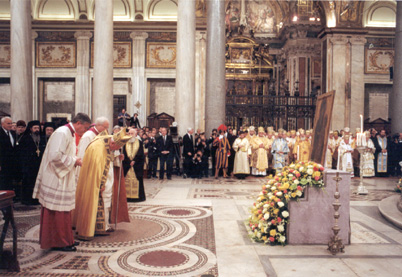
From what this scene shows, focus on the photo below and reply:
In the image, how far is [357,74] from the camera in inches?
755

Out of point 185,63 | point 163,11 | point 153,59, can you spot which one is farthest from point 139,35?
point 185,63

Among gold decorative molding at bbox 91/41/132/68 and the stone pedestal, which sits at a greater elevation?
gold decorative molding at bbox 91/41/132/68

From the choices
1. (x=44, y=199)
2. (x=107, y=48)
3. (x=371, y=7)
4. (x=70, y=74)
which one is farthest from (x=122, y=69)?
(x=44, y=199)

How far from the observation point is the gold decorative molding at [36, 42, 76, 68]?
19781 millimetres

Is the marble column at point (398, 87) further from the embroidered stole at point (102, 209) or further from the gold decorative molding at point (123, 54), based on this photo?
the embroidered stole at point (102, 209)

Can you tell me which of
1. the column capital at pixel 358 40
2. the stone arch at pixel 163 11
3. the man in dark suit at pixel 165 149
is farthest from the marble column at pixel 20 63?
the column capital at pixel 358 40

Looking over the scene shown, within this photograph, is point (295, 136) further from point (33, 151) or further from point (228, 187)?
point (33, 151)

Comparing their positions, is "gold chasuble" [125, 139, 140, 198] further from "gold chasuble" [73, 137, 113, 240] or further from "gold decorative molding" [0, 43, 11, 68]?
"gold decorative molding" [0, 43, 11, 68]

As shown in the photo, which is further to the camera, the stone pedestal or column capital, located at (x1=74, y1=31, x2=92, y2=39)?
column capital, located at (x1=74, y1=31, x2=92, y2=39)

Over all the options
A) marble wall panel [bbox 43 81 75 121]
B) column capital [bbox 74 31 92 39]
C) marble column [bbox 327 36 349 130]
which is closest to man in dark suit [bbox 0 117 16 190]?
marble wall panel [bbox 43 81 75 121]

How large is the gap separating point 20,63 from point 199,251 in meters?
11.2

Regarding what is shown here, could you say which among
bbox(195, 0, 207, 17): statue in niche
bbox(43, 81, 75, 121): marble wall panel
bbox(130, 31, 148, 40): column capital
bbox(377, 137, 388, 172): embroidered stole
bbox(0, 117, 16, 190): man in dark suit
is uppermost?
bbox(195, 0, 207, 17): statue in niche

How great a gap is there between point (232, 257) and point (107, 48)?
10330 mm

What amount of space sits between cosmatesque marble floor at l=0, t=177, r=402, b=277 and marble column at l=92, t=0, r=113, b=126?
19.9 ft
